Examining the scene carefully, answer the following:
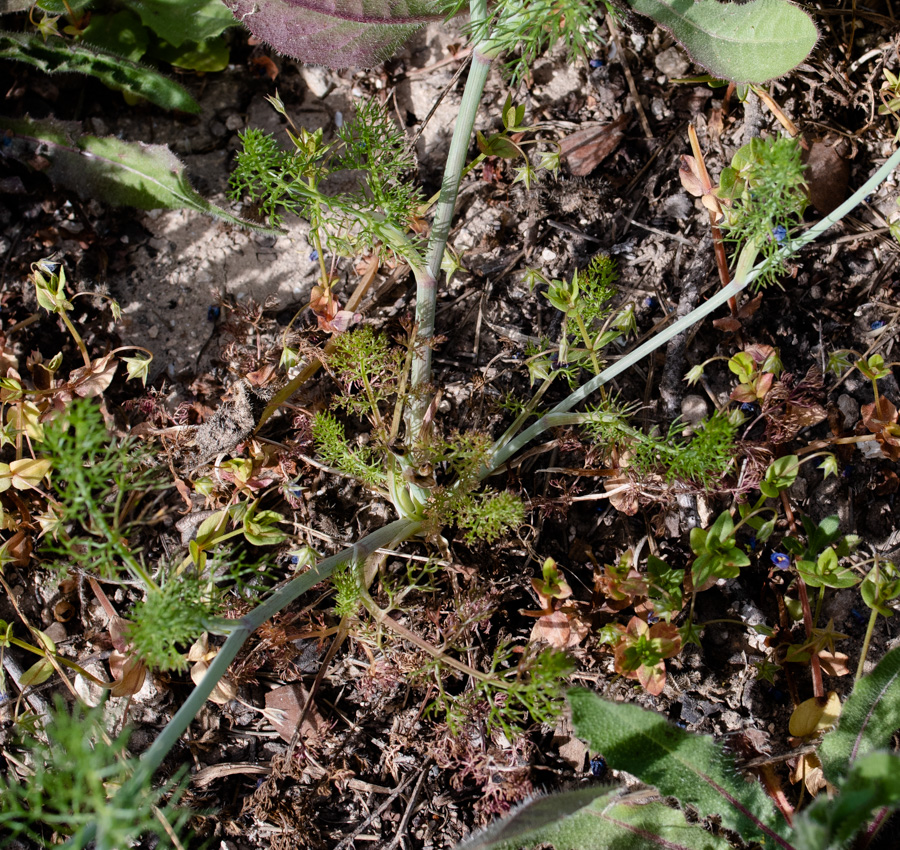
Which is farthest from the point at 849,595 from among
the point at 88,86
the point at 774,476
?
the point at 88,86

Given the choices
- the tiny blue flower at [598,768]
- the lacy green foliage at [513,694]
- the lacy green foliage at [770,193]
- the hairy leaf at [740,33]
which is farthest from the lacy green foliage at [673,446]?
the hairy leaf at [740,33]

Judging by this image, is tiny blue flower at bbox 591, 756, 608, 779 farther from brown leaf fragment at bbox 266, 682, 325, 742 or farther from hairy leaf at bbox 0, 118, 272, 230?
hairy leaf at bbox 0, 118, 272, 230

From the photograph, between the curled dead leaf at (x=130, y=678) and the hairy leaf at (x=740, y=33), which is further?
the hairy leaf at (x=740, y=33)

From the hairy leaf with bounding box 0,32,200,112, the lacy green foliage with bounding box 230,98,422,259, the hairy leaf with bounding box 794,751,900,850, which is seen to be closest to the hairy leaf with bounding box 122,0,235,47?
the hairy leaf with bounding box 0,32,200,112

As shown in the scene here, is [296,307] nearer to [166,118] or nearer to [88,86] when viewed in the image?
[166,118]

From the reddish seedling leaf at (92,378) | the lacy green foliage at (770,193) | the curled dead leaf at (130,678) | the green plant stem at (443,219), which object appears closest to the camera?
the lacy green foliage at (770,193)

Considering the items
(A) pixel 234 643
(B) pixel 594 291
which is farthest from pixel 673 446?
(A) pixel 234 643

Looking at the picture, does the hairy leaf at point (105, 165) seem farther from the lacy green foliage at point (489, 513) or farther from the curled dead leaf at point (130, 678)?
the curled dead leaf at point (130, 678)
